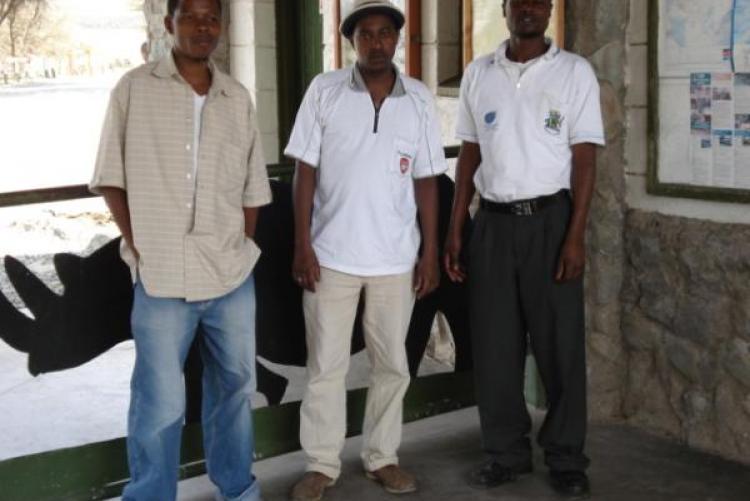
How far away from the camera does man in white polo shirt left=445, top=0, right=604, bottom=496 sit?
10.7ft

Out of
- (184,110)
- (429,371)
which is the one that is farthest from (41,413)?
(184,110)

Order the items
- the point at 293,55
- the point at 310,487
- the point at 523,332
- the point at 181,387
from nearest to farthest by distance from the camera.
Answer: the point at 181,387 < the point at 310,487 < the point at 523,332 < the point at 293,55

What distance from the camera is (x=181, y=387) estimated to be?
9.49 feet

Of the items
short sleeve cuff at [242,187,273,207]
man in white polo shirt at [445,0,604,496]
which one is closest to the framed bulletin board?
man in white polo shirt at [445,0,604,496]

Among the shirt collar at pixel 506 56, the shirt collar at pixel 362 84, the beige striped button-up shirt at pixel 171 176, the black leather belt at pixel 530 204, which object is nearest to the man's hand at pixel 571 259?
the black leather belt at pixel 530 204

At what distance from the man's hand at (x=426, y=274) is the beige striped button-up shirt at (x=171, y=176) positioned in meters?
0.72

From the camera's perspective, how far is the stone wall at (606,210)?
3855 millimetres

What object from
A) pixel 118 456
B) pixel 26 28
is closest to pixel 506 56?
pixel 118 456

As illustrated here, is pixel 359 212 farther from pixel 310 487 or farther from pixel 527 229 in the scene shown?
pixel 310 487

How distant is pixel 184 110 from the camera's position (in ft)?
9.12

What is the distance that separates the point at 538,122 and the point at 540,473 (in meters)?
1.24

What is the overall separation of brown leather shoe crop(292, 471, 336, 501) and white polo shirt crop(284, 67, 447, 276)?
0.72 meters

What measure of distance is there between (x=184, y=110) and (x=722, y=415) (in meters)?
2.20

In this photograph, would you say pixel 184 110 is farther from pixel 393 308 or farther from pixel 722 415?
pixel 722 415
